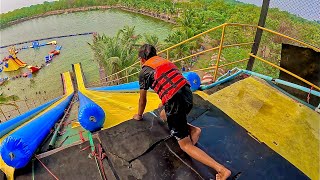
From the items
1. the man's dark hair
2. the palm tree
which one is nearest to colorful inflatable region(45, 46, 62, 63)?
the palm tree

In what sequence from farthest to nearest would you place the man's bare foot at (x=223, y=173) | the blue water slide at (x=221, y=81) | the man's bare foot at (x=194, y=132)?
the blue water slide at (x=221, y=81) < the man's bare foot at (x=194, y=132) < the man's bare foot at (x=223, y=173)

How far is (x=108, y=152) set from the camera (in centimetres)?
382

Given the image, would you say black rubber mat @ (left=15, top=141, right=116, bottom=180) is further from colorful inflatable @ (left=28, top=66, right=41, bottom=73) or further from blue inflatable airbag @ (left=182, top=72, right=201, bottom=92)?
colorful inflatable @ (left=28, top=66, right=41, bottom=73)

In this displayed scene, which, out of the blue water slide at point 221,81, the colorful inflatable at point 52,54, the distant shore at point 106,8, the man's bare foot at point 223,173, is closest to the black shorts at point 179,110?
the man's bare foot at point 223,173

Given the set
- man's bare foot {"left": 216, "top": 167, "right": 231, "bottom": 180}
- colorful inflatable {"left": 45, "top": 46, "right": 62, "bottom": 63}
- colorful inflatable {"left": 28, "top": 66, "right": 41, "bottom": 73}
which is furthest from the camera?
colorful inflatable {"left": 45, "top": 46, "right": 62, "bottom": 63}

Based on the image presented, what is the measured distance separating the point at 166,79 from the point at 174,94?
9.4 inches

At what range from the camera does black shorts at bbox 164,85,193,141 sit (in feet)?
10.9

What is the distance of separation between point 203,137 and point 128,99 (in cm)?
232

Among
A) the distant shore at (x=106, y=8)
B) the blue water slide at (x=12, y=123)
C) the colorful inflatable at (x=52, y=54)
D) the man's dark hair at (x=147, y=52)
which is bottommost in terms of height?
the colorful inflatable at (x=52, y=54)

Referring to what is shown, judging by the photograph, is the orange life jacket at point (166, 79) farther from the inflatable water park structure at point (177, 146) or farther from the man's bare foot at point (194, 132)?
the inflatable water park structure at point (177, 146)

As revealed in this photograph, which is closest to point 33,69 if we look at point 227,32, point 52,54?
point 52,54

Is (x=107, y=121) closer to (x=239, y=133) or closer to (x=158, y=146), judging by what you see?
(x=158, y=146)

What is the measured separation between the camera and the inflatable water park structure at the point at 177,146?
11.7 ft

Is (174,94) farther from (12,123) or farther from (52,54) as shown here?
(52,54)
